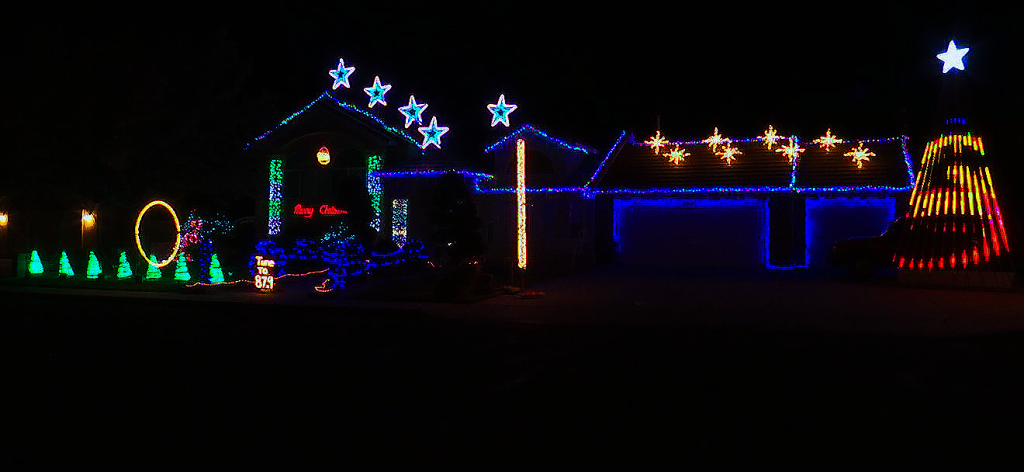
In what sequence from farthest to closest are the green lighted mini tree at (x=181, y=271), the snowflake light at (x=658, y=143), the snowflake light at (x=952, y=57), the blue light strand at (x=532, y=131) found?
the snowflake light at (x=658, y=143), the blue light strand at (x=532, y=131), the green lighted mini tree at (x=181, y=271), the snowflake light at (x=952, y=57)

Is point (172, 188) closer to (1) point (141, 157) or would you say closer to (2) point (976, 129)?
(1) point (141, 157)

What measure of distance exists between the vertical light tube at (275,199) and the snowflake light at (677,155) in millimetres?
13712

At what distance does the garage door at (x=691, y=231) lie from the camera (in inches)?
1013

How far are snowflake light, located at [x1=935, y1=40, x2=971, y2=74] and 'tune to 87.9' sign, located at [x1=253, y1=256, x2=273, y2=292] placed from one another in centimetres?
1703

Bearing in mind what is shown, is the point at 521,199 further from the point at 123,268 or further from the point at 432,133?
the point at 123,268

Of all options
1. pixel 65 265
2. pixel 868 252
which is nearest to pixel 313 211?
pixel 65 265

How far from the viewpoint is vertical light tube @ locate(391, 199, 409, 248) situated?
26.5 m

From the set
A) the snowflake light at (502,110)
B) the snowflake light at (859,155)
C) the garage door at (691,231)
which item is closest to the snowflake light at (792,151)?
the snowflake light at (859,155)

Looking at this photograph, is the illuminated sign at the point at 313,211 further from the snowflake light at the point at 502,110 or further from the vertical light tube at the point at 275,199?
the snowflake light at the point at 502,110

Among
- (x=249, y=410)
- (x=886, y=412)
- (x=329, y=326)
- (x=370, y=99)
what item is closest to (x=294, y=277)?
(x=370, y=99)

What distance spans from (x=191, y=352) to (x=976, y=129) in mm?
18853

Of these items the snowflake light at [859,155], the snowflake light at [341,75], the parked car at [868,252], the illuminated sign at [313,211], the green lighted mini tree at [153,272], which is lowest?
the green lighted mini tree at [153,272]

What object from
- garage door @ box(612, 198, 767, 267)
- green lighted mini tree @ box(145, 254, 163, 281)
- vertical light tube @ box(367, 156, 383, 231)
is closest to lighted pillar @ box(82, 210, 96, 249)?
green lighted mini tree @ box(145, 254, 163, 281)

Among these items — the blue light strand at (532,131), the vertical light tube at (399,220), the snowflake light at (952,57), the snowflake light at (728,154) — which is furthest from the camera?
the vertical light tube at (399,220)
